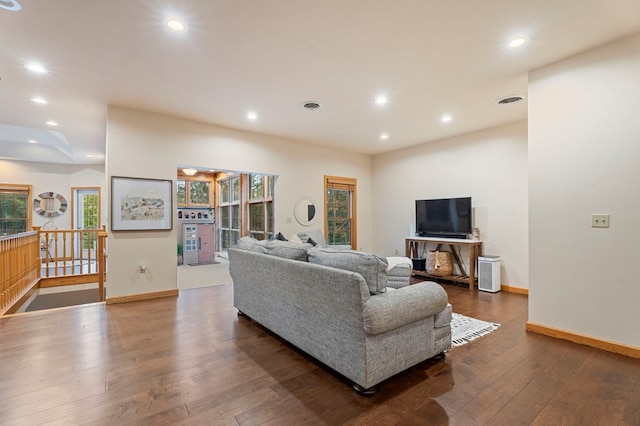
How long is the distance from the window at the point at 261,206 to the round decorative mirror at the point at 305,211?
2.12 ft

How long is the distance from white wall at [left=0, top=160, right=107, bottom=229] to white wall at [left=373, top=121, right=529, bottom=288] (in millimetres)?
7331

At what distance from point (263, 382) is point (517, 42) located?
345cm

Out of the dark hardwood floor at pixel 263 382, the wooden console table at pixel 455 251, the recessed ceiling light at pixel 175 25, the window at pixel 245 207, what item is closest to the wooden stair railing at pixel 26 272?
the dark hardwood floor at pixel 263 382

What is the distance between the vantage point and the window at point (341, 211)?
21.4 feet

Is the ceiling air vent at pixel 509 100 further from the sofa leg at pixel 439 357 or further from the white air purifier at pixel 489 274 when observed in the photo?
the sofa leg at pixel 439 357

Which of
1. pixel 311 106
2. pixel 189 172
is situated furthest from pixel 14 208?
pixel 311 106

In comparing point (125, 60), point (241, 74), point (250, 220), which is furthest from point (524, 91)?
point (250, 220)

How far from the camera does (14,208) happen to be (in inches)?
301

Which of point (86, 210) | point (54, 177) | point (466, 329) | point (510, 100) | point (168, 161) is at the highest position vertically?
point (510, 100)

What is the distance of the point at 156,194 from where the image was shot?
4.40 m

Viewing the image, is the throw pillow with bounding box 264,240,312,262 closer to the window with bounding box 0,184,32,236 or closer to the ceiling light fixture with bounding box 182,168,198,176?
the ceiling light fixture with bounding box 182,168,198,176

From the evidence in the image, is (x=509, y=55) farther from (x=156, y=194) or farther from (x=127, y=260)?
(x=127, y=260)

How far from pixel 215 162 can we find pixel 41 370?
3.32 m

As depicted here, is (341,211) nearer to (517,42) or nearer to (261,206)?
(261,206)
